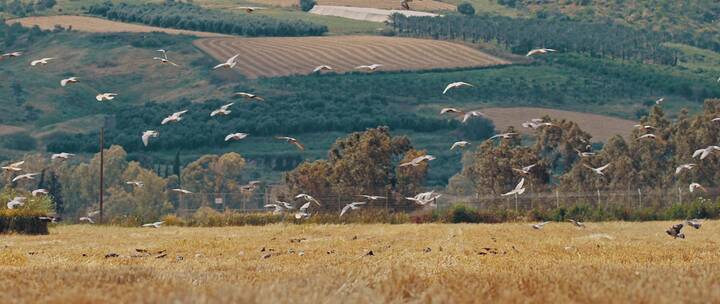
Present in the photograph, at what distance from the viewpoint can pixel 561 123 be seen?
406 ft

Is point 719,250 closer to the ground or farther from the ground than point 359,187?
farther from the ground

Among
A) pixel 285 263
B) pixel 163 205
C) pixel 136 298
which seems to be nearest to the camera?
pixel 136 298

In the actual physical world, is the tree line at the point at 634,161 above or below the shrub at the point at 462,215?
below

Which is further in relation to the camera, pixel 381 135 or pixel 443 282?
pixel 381 135

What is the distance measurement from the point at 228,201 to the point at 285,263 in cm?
12776

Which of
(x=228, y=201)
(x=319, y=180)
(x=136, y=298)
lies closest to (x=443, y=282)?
(x=136, y=298)

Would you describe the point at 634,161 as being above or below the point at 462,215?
below

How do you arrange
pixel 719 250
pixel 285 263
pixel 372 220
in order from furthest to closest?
pixel 372 220
pixel 719 250
pixel 285 263

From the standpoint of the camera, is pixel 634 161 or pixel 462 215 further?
pixel 634 161

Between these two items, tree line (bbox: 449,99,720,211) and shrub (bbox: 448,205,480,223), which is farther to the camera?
tree line (bbox: 449,99,720,211)

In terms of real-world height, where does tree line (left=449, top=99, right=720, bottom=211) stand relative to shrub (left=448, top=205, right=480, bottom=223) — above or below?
below

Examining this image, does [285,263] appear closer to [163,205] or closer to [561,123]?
[561,123]

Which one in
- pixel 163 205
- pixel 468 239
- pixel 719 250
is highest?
pixel 719 250

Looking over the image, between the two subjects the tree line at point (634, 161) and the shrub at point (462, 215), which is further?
the tree line at point (634, 161)
